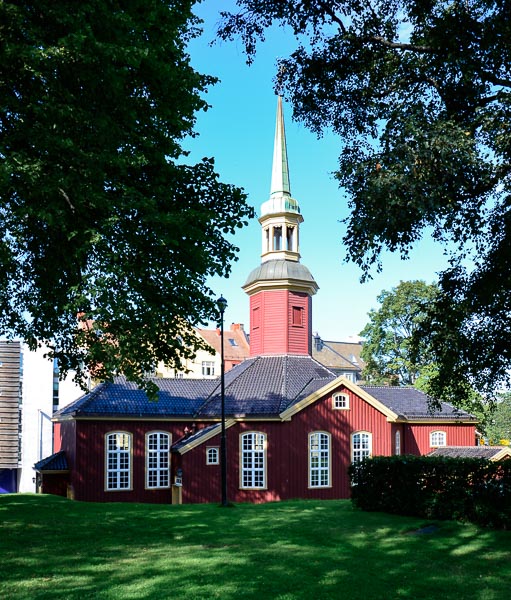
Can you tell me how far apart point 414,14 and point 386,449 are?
24965 millimetres

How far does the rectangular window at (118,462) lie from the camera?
3086 cm

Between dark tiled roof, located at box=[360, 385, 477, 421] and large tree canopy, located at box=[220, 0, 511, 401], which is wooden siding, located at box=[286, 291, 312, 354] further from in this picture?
large tree canopy, located at box=[220, 0, 511, 401]

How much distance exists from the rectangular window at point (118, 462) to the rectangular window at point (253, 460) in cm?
550

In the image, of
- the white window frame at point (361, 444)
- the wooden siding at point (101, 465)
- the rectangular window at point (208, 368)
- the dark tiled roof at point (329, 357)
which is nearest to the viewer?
the wooden siding at point (101, 465)

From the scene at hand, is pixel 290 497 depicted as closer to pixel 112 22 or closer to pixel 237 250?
pixel 237 250

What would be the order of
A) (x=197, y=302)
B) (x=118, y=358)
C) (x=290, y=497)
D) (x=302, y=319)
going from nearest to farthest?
(x=118, y=358) → (x=197, y=302) → (x=290, y=497) → (x=302, y=319)

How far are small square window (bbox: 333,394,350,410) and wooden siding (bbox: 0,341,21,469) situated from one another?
14.9 metres

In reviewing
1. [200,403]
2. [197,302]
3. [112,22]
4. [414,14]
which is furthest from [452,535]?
[200,403]

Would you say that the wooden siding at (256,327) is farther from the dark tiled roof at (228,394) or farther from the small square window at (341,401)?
the small square window at (341,401)

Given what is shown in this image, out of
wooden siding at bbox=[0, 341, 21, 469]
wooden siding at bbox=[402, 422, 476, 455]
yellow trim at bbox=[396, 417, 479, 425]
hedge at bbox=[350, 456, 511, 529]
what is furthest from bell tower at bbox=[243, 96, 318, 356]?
hedge at bbox=[350, 456, 511, 529]

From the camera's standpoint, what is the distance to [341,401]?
105 ft

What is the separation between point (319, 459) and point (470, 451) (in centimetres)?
875

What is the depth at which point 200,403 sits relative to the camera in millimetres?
34406

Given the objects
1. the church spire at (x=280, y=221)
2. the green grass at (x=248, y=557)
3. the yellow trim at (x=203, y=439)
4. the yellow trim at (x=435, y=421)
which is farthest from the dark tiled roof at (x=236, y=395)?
the green grass at (x=248, y=557)
